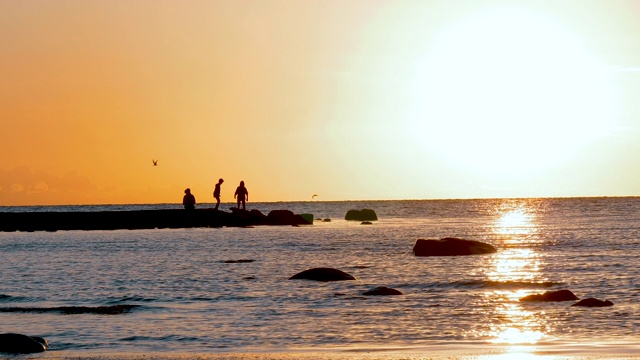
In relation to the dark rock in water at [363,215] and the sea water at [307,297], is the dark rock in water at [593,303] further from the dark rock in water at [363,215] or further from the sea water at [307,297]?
the dark rock in water at [363,215]

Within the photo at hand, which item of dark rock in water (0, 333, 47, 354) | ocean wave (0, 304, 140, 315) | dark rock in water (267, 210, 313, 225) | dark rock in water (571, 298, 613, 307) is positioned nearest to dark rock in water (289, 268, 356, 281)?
ocean wave (0, 304, 140, 315)

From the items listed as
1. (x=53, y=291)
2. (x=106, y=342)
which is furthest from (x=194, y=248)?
(x=106, y=342)

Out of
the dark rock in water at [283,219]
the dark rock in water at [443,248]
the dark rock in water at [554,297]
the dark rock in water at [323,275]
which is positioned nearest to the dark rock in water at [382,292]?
the dark rock in water at [554,297]

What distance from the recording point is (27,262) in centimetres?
4947

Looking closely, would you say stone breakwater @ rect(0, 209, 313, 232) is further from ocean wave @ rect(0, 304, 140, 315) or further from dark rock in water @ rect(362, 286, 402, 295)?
ocean wave @ rect(0, 304, 140, 315)

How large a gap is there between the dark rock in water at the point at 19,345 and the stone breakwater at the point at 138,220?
62.1m

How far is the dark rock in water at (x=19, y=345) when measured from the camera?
21.7 m

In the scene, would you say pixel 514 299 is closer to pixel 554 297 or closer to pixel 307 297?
pixel 554 297

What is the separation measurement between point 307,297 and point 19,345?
39.8 ft

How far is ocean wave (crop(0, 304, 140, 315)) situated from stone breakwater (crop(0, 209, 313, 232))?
5418cm

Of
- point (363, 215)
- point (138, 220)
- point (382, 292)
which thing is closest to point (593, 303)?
point (382, 292)

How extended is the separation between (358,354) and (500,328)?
17.4 feet

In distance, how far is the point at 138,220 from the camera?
90688 mm

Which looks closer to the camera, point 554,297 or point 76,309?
point 76,309
